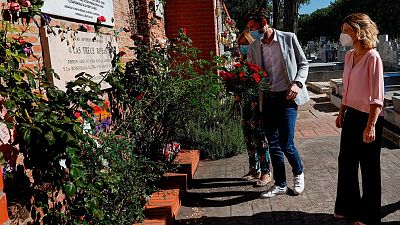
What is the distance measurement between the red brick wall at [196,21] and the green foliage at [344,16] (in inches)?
1188

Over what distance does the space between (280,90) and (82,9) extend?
200 cm

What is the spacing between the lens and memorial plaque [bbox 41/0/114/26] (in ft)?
9.70

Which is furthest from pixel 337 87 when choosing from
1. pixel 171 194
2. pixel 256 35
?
pixel 171 194

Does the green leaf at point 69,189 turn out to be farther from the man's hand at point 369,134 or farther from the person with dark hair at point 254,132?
the person with dark hair at point 254,132

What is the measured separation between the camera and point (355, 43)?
309cm

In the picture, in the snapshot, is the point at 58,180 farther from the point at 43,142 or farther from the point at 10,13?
the point at 10,13

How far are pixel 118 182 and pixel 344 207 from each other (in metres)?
1.90

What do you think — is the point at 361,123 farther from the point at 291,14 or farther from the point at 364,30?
the point at 291,14

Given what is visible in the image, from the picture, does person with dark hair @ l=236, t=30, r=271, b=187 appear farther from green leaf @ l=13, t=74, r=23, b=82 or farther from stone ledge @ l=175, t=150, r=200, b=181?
green leaf @ l=13, t=74, r=23, b=82

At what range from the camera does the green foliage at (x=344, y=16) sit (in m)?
40.5

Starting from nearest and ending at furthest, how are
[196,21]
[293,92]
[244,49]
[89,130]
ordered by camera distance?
[89,130] → [293,92] → [244,49] → [196,21]

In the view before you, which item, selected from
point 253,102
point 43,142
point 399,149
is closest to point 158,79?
point 253,102

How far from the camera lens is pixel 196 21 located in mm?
7891

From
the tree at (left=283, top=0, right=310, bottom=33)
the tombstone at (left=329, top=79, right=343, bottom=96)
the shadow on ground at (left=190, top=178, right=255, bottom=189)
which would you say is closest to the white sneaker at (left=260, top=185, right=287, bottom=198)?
the shadow on ground at (left=190, top=178, right=255, bottom=189)
